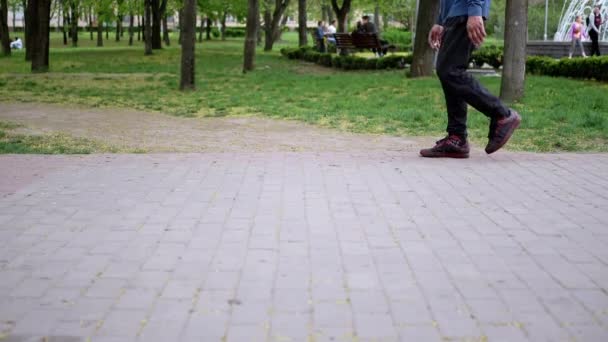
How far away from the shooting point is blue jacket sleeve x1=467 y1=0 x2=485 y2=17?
6.77m

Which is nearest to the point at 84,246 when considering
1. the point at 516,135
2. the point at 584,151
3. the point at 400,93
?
the point at 584,151

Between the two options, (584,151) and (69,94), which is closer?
(584,151)

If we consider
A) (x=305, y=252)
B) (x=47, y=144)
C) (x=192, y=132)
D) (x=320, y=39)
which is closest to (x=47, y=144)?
(x=47, y=144)

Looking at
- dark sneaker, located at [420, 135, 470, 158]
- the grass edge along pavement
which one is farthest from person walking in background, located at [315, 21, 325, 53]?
dark sneaker, located at [420, 135, 470, 158]

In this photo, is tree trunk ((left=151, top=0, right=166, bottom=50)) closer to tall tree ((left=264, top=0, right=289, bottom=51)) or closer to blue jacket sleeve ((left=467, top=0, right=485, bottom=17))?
tall tree ((left=264, top=0, right=289, bottom=51))

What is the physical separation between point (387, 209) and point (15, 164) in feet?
12.5

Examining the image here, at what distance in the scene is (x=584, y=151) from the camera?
8141 millimetres

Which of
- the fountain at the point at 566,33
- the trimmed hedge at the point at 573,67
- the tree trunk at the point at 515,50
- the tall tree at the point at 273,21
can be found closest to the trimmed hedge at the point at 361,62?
the trimmed hedge at the point at 573,67

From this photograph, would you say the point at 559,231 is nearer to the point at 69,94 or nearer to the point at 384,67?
the point at 69,94

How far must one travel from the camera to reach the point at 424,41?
19.3 meters

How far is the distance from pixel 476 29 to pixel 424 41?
12805 mm

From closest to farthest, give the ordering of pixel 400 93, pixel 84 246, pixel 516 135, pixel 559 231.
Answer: pixel 84 246
pixel 559 231
pixel 516 135
pixel 400 93

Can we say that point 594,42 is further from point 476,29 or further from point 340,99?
point 476,29

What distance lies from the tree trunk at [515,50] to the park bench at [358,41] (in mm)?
12993
